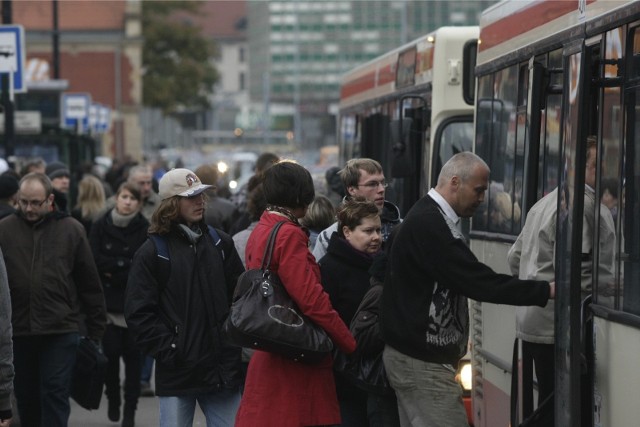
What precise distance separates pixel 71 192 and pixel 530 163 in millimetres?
18548

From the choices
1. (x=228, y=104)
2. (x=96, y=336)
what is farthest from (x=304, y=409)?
(x=228, y=104)

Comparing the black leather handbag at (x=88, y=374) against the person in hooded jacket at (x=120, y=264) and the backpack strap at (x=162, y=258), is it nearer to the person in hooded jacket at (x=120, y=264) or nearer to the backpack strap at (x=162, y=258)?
the person in hooded jacket at (x=120, y=264)

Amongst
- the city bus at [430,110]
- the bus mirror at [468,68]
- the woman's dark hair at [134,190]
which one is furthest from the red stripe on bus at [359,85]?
the woman's dark hair at [134,190]

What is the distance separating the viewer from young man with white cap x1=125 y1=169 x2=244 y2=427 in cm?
727

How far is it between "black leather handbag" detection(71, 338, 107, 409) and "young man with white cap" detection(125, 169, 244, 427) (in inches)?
90.0

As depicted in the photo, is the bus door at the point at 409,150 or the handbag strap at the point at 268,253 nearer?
the handbag strap at the point at 268,253

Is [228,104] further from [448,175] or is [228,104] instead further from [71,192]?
[448,175]

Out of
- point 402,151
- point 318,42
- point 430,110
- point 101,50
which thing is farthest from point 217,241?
point 318,42

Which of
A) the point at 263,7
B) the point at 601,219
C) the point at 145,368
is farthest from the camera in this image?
the point at 263,7

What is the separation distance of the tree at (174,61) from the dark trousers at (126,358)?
69.0 metres

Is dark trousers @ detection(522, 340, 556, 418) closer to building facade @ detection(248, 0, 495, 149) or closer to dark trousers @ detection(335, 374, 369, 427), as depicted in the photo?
dark trousers @ detection(335, 374, 369, 427)

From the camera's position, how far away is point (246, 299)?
6469 mm

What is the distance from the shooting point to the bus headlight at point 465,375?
936 cm

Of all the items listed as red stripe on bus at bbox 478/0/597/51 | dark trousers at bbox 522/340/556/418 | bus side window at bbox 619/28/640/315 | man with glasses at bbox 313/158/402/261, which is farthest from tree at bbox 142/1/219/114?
bus side window at bbox 619/28/640/315
